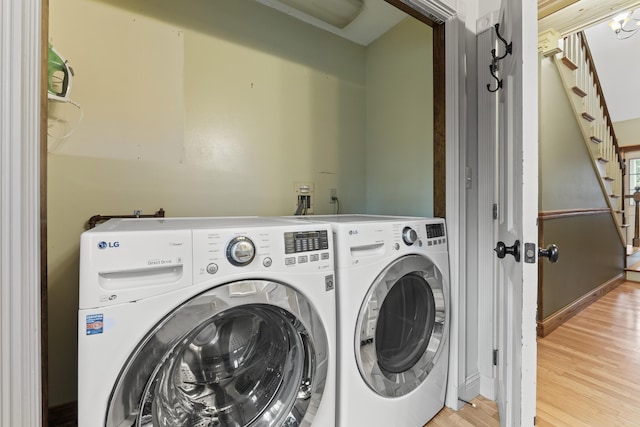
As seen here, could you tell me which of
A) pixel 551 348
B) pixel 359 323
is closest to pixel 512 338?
pixel 359 323

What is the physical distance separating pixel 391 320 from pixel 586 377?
55.9 inches

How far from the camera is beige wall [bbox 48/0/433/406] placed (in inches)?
48.6

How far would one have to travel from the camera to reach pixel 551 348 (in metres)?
1.96

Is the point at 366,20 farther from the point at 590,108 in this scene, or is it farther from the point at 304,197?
the point at 590,108

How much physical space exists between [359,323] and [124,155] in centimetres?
133

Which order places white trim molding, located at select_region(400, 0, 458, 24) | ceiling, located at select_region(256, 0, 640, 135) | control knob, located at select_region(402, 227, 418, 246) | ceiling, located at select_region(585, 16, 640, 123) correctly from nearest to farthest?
control knob, located at select_region(402, 227, 418, 246)
white trim molding, located at select_region(400, 0, 458, 24)
ceiling, located at select_region(256, 0, 640, 135)
ceiling, located at select_region(585, 16, 640, 123)

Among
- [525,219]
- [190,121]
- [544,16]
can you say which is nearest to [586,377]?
[525,219]

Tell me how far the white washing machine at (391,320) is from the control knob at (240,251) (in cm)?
33

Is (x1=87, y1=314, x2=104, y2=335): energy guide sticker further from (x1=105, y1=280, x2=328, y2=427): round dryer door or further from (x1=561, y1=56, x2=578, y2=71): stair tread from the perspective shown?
(x1=561, y1=56, x2=578, y2=71): stair tread

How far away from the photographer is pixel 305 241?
35.7 inches

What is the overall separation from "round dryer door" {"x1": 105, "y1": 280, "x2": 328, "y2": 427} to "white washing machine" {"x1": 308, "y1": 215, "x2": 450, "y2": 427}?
15cm

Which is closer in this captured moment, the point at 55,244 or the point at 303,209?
the point at 55,244

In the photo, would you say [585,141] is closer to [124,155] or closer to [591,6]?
[591,6]

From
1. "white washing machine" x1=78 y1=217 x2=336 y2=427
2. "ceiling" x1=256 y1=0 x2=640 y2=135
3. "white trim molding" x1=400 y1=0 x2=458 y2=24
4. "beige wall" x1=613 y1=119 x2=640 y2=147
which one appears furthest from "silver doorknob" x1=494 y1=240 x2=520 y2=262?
"beige wall" x1=613 y1=119 x2=640 y2=147
